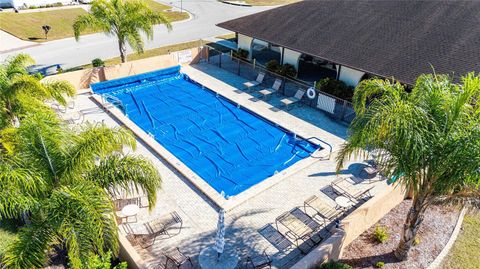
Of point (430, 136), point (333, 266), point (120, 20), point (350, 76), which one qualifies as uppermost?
point (120, 20)

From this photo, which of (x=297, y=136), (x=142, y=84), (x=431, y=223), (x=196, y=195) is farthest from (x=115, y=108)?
(x=431, y=223)

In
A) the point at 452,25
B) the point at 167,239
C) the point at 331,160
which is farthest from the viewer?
the point at 452,25

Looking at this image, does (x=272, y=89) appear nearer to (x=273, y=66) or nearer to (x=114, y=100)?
(x=273, y=66)

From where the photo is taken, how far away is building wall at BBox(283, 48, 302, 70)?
23.2 m

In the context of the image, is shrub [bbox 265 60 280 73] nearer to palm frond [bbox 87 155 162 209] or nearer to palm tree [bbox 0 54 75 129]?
palm tree [bbox 0 54 75 129]

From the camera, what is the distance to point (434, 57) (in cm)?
1789

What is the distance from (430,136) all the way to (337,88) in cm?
1262

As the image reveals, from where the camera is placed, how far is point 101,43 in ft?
103

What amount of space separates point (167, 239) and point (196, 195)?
2.37 m

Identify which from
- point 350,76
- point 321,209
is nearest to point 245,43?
point 350,76

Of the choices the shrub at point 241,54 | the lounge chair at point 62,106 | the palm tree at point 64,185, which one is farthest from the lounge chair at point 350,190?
the shrub at point 241,54

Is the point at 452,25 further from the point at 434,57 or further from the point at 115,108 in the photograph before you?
the point at 115,108

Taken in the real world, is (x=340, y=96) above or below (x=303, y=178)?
above

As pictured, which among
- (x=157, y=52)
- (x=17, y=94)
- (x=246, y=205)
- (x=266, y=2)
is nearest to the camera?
(x=17, y=94)
